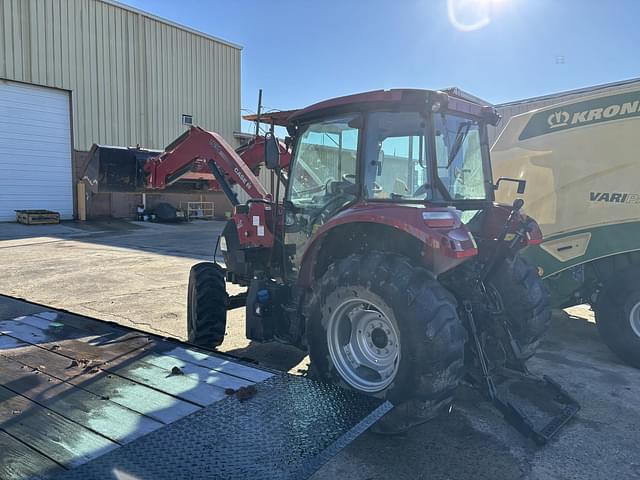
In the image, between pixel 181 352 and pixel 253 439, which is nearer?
A: pixel 253 439

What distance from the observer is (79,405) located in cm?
275

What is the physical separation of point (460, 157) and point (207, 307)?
271 centimetres

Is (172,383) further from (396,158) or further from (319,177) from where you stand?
(396,158)

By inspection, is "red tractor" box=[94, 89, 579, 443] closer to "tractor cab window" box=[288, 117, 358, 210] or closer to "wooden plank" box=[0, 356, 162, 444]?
"tractor cab window" box=[288, 117, 358, 210]

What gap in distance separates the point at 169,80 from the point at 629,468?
23152 mm

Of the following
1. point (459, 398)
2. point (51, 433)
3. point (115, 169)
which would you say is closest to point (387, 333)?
point (459, 398)

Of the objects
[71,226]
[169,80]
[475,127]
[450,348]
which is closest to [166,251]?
[71,226]

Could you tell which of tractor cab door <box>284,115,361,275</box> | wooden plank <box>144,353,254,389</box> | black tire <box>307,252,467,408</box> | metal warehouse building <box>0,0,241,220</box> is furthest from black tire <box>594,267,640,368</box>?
metal warehouse building <box>0,0,241,220</box>

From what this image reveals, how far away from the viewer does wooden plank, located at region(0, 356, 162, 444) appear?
249 centimetres

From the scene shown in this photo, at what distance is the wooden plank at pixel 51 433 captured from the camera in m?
2.25

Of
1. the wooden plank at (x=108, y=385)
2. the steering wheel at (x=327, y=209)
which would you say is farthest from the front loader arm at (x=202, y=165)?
the wooden plank at (x=108, y=385)

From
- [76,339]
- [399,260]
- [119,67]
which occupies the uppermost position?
[119,67]

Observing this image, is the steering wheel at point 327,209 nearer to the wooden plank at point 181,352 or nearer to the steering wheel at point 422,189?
the steering wheel at point 422,189

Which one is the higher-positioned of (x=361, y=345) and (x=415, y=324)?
(x=415, y=324)
